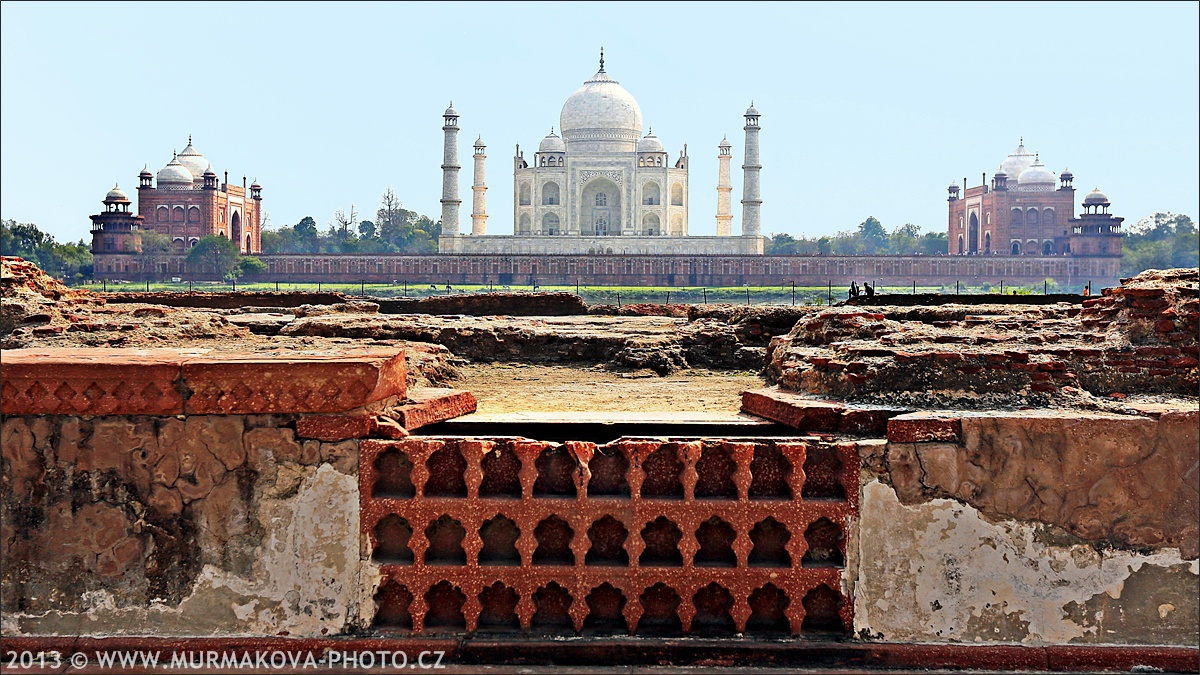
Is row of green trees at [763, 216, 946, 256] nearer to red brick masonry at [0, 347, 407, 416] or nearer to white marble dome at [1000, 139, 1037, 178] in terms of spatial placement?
white marble dome at [1000, 139, 1037, 178]

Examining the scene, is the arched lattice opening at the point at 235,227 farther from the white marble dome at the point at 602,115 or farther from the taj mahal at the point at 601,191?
the white marble dome at the point at 602,115

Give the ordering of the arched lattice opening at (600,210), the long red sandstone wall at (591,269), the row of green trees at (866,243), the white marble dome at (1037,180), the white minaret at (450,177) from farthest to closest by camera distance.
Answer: the row of green trees at (866,243) → the white marble dome at (1037,180) → the arched lattice opening at (600,210) → the white minaret at (450,177) → the long red sandstone wall at (591,269)

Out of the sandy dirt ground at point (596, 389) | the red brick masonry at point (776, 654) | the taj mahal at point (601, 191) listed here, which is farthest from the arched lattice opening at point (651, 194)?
the red brick masonry at point (776, 654)

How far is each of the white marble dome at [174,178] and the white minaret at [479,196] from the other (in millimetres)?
11300

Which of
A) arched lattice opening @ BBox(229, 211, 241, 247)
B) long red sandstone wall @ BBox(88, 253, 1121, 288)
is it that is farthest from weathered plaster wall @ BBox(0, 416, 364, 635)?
arched lattice opening @ BBox(229, 211, 241, 247)

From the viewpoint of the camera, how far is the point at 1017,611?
3.00m

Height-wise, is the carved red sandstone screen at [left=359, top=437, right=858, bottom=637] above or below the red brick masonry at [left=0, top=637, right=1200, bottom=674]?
above

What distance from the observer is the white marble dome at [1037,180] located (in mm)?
51094

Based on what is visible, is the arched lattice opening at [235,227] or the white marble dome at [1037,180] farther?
the white marble dome at [1037,180]

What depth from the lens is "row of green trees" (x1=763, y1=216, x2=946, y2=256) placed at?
207 feet

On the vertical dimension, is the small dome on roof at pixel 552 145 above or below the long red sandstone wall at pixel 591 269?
above

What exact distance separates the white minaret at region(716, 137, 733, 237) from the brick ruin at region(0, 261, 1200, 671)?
1805 inches

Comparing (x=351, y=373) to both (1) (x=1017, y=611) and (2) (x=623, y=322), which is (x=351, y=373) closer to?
(1) (x=1017, y=611)

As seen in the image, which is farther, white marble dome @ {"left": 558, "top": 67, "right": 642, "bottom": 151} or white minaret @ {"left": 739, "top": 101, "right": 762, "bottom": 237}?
white marble dome @ {"left": 558, "top": 67, "right": 642, "bottom": 151}
